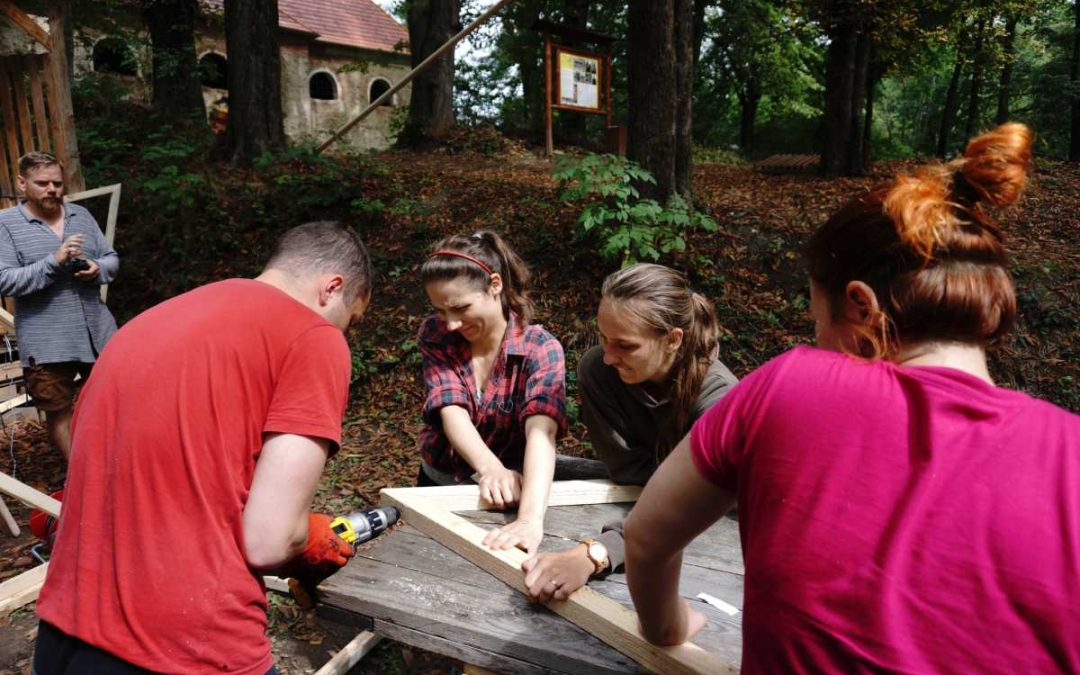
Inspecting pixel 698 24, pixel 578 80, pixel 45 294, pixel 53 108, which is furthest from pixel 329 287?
pixel 698 24

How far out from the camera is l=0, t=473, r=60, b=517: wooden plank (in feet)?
10.3

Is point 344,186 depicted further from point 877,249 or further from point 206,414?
point 877,249

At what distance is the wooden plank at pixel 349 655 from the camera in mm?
2836

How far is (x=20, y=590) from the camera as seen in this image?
130 inches

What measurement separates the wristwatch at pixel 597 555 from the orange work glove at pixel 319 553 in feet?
2.33

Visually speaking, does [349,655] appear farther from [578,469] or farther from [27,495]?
[27,495]

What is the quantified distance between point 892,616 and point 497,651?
1035mm

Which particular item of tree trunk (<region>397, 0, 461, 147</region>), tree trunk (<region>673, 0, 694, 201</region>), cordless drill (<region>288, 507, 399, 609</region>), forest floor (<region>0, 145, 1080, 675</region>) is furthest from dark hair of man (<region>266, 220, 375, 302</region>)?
tree trunk (<region>397, 0, 461, 147</region>)

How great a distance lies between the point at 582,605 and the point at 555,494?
69cm

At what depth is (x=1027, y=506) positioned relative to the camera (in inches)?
31.6

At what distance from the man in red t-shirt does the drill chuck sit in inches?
21.7

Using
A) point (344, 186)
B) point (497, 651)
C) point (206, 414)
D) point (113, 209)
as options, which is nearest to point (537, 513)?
point (497, 651)

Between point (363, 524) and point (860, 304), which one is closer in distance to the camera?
point (860, 304)

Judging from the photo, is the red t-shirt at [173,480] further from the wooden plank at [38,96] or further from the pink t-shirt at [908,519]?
the wooden plank at [38,96]
